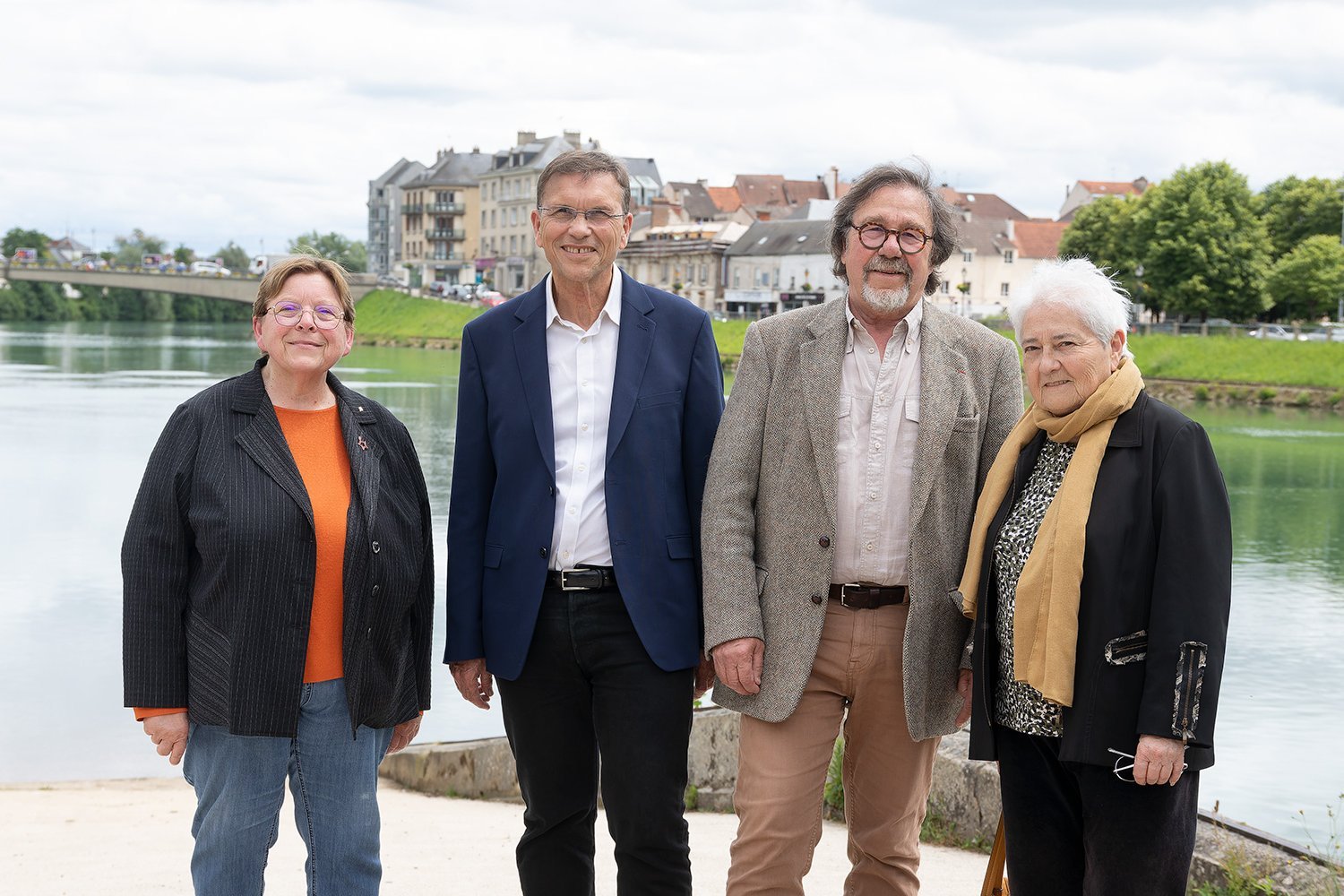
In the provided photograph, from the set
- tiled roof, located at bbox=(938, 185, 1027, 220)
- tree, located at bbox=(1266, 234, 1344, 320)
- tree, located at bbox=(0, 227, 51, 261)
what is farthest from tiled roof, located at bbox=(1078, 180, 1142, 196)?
tree, located at bbox=(0, 227, 51, 261)

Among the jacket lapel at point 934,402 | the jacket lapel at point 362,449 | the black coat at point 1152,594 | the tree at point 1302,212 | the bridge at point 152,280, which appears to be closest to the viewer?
the black coat at point 1152,594

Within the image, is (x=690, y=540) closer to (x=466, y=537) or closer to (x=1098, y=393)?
(x=466, y=537)

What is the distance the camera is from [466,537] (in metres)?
3.35

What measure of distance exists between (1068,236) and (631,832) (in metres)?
53.2

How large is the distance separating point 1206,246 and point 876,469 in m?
44.5

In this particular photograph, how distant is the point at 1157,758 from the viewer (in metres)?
2.62

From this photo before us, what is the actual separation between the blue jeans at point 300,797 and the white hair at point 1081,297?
1700 millimetres

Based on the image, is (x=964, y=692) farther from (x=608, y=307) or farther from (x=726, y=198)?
(x=726, y=198)

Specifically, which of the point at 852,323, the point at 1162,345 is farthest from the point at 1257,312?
the point at 852,323

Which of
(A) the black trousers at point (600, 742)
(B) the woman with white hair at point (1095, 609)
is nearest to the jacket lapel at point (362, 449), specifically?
(A) the black trousers at point (600, 742)

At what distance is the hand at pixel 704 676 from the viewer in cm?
338

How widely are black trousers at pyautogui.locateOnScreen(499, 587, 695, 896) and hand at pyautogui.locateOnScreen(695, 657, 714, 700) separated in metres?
0.06

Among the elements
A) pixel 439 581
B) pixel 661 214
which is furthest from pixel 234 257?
pixel 439 581

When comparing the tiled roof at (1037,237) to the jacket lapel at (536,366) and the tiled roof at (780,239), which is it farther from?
the jacket lapel at (536,366)
